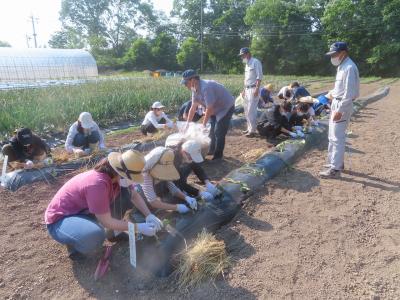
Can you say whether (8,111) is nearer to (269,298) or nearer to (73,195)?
(73,195)

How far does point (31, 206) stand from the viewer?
3586 millimetres

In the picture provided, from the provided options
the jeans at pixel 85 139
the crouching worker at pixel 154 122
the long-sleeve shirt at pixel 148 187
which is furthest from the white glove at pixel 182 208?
the crouching worker at pixel 154 122

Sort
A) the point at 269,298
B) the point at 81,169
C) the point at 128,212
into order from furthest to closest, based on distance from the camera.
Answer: the point at 81,169
the point at 128,212
the point at 269,298

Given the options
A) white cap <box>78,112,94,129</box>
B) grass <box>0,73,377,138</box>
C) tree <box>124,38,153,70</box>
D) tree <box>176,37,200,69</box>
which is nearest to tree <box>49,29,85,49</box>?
tree <box>124,38,153,70</box>

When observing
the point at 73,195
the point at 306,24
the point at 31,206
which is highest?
the point at 306,24

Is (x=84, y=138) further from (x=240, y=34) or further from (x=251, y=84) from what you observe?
(x=240, y=34)

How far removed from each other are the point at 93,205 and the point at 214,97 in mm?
2523

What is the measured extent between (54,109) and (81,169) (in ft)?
8.29

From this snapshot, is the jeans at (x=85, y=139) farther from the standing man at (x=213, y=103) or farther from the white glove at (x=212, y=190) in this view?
the white glove at (x=212, y=190)

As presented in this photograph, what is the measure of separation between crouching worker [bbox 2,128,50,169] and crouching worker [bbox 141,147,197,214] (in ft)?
6.76

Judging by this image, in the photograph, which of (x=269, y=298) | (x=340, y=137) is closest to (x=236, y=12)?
(x=340, y=137)

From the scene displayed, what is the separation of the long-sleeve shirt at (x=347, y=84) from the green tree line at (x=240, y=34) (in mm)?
25918

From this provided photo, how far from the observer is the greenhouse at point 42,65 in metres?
17.7

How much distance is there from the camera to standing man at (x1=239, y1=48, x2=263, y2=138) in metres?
5.59
